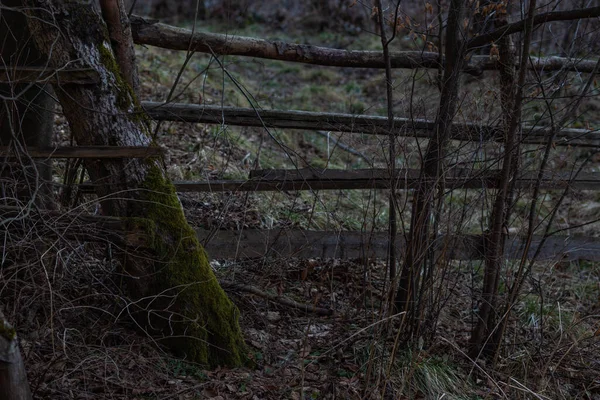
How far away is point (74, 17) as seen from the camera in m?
3.80

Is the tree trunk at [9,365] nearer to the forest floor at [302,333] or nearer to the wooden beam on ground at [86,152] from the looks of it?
the forest floor at [302,333]

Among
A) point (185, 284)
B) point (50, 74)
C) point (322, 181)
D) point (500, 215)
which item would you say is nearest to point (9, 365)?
point (185, 284)

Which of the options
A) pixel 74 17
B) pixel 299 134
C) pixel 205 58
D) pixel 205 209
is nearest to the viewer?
pixel 74 17

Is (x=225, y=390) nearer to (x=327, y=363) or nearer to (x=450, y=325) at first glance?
(x=327, y=363)

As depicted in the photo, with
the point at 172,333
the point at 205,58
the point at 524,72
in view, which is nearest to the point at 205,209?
the point at 172,333

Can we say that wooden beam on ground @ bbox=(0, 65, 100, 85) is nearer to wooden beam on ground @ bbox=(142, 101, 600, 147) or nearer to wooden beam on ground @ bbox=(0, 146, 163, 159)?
wooden beam on ground @ bbox=(0, 146, 163, 159)

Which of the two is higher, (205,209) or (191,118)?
(191,118)

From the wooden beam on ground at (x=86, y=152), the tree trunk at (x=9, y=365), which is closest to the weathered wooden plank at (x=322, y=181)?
the wooden beam on ground at (x=86, y=152)

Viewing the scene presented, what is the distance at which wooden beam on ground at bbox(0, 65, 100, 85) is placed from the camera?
3664 millimetres

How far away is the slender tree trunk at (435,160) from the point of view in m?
4.19

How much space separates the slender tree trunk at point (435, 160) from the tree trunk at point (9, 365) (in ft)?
7.50

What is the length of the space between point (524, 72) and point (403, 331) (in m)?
1.79

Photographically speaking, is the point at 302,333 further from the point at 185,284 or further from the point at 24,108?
the point at 24,108

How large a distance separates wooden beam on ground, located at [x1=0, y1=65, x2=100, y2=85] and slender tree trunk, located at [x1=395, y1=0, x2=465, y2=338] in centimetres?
205
